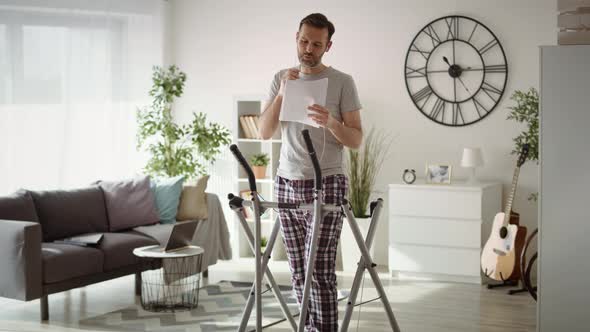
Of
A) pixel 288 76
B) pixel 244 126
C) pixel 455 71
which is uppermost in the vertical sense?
pixel 455 71

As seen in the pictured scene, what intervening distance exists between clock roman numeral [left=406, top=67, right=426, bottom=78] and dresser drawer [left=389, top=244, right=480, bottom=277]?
1489 millimetres

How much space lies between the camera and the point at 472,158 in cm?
624

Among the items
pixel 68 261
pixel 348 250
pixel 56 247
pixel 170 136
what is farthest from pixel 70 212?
pixel 348 250

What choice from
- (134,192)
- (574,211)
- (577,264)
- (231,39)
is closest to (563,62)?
(574,211)

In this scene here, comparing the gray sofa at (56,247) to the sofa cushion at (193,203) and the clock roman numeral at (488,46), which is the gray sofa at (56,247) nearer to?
the sofa cushion at (193,203)

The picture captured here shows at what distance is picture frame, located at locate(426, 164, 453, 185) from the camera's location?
634 cm

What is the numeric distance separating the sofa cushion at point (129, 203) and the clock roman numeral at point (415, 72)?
94.1 inches

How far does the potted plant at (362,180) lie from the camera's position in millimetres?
6668

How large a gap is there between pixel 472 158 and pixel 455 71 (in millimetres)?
821

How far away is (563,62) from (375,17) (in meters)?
3.22

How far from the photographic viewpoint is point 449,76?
21.9 ft

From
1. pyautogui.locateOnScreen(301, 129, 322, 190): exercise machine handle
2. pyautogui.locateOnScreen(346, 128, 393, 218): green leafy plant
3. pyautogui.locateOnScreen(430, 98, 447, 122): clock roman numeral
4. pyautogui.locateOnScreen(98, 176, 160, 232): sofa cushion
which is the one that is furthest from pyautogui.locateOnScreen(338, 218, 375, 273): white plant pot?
pyautogui.locateOnScreen(301, 129, 322, 190): exercise machine handle

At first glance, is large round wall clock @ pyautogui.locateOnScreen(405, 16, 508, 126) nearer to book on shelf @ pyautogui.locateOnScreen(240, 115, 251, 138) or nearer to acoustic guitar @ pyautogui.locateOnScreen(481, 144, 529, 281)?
acoustic guitar @ pyautogui.locateOnScreen(481, 144, 529, 281)

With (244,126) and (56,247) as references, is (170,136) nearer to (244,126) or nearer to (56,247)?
(244,126)
